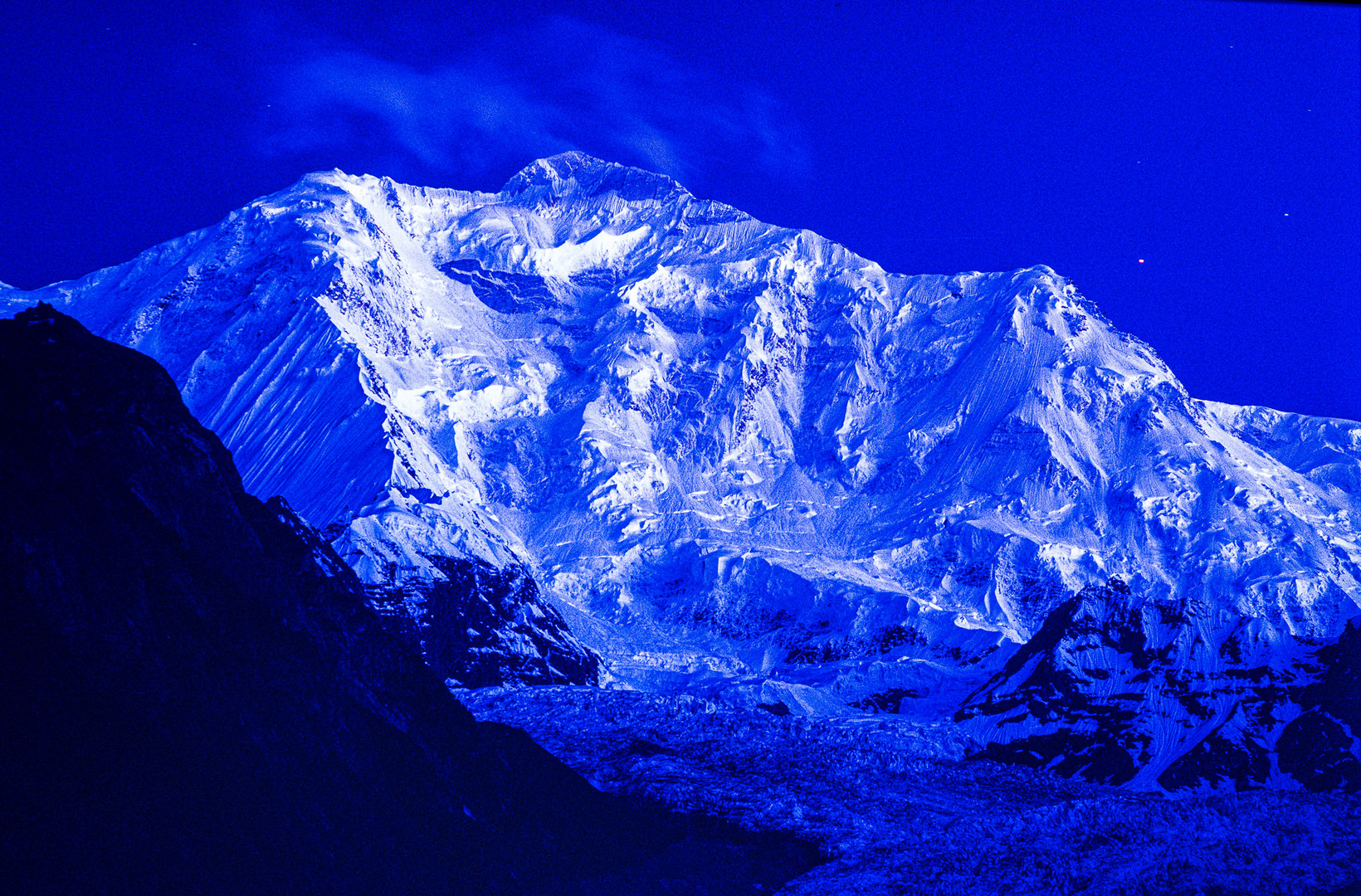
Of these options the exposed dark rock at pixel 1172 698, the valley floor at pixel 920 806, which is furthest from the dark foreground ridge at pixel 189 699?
the exposed dark rock at pixel 1172 698

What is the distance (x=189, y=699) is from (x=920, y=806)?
7775cm

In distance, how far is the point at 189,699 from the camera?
71625mm

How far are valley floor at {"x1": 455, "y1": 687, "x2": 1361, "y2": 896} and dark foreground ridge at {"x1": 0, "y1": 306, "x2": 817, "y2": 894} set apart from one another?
64.4 feet

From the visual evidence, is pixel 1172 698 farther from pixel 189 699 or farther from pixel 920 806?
pixel 189 699

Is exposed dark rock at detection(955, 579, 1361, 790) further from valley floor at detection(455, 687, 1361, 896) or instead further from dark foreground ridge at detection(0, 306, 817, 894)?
dark foreground ridge at detection(0, 306, 817, 894)

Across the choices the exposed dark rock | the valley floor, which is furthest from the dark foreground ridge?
the exposed dark rock

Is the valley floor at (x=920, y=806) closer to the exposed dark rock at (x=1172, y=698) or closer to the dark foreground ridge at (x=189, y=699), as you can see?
the exposed dark rock at (x=1172, y=698)

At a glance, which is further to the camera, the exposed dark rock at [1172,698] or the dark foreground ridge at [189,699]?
the exposed dark rock at [1172,698]

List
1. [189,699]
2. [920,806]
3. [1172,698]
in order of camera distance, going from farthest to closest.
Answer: [1172,698], [920,806], [189,699]

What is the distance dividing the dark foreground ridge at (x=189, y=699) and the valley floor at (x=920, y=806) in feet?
64.4

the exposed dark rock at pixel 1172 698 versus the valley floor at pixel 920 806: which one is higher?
the exposed dark rock at pixel 1172 698

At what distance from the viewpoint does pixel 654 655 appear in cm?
19812

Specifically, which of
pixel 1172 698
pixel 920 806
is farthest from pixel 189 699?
pixel 1172 698

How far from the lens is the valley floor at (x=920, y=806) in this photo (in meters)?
96.4
